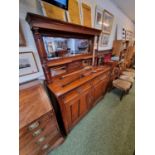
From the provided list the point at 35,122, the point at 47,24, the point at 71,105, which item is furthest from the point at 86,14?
the point at 35,122

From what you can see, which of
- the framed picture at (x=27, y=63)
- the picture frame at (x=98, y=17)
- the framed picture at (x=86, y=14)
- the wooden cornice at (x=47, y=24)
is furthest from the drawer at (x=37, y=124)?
the picture frame at (x=98, y=17)

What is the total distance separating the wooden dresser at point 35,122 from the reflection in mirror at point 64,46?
0.58 m

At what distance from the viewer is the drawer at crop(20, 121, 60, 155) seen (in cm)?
80

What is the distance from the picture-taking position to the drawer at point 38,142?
0.80 metres

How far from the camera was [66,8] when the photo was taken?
1.28 m

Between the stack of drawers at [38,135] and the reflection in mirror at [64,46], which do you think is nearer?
the stack of drawers at [38,135]

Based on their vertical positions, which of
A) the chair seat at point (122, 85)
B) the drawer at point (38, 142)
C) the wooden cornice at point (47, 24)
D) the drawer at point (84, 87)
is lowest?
the drawer at point (38, 142)

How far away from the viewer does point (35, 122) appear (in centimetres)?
76

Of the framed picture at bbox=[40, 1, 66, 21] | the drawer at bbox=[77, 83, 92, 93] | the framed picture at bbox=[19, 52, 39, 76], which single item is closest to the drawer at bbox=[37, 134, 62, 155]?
the drawer at bbox=[77, 83, 92, 93]

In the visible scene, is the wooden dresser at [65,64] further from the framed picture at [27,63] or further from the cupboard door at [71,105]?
the framed picture at [27,63]

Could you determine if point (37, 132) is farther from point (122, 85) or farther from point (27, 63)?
point (122, 85)
